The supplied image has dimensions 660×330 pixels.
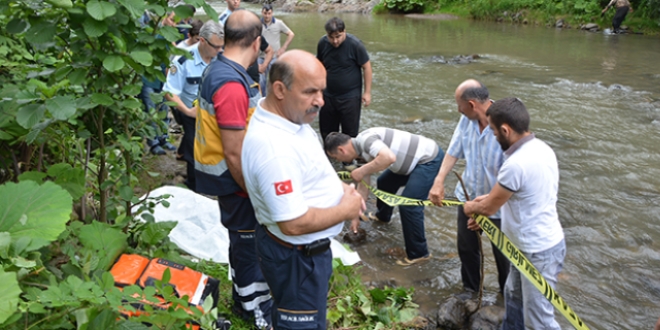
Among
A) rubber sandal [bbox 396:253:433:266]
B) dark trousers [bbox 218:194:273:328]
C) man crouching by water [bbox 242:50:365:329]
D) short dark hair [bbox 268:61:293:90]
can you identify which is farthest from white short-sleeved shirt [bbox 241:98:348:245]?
rubber sandal [bbox 396:253:433:266]

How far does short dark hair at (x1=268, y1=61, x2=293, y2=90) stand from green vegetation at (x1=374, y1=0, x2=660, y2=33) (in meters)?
20.2

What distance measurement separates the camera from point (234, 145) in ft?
10.6

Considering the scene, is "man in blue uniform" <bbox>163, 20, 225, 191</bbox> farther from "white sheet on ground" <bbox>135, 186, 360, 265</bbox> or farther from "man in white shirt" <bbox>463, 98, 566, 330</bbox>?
"man in white shirt" <bbox>463, 98, 566, 330</bbox>

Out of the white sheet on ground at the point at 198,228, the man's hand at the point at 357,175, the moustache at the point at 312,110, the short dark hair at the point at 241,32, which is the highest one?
the short dark hair at the point at 241,32

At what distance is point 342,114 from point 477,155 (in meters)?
3.39

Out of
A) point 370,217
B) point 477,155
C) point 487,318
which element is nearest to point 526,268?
point 487,318

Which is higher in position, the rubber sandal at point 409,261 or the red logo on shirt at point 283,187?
the red logo on shirt at point 283,187

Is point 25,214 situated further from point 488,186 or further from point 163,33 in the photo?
point 488,186

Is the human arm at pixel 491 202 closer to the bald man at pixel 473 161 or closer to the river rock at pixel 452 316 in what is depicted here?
the bald man at pixel 473 161

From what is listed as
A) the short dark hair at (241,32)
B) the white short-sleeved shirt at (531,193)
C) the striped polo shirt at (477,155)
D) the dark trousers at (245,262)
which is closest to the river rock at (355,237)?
the striped polo shirt at (477,155)

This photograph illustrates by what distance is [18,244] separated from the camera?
2160mm

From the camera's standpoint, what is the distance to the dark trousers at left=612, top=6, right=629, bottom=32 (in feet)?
63.7

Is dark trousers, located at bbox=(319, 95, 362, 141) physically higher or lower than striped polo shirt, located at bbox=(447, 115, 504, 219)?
lower

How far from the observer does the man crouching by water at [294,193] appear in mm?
2521
